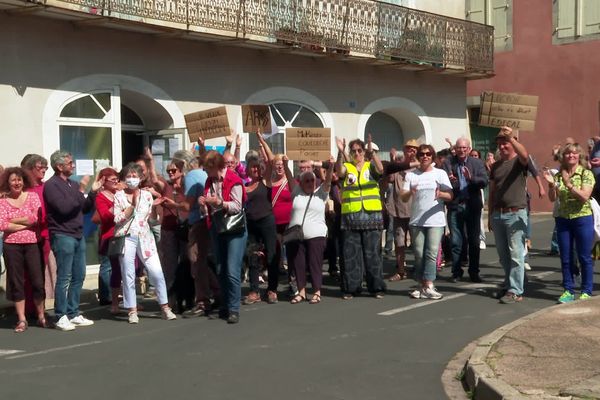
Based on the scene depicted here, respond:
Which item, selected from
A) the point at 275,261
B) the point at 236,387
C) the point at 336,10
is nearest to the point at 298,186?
the point at 275,261

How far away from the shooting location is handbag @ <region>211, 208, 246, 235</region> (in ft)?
30.0

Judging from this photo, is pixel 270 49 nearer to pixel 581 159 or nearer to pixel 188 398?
pixel 581 159

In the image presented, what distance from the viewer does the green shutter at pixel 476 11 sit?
26891mm

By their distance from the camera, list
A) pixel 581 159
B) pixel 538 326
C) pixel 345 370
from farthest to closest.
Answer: pixel 581 159 → pixel 538 326 → pixel 345 370

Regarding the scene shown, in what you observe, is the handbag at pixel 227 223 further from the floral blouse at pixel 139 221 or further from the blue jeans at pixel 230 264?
the floral blouse at pixel 139 221

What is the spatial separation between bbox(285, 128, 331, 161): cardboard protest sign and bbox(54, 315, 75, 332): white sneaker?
3.28 metres

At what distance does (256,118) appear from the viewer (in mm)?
11008

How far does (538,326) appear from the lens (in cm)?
812

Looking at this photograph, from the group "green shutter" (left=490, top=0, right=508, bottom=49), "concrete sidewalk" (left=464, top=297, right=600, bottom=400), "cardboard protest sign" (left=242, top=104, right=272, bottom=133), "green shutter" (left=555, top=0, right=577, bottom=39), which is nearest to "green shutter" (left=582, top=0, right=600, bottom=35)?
"green shutter" (left=555, top=0, right=577, bottom=39)

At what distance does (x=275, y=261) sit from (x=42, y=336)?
287 cm

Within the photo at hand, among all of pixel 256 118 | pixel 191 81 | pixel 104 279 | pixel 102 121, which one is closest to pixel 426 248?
pixel 256 118

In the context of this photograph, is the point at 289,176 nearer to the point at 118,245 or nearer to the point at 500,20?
the point at 118,245

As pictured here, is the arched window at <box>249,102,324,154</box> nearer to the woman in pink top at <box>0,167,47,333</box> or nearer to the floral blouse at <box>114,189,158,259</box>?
the floral blouse at <box>114,189,158,259</box>

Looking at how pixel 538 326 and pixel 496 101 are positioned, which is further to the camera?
pixel 496 101
